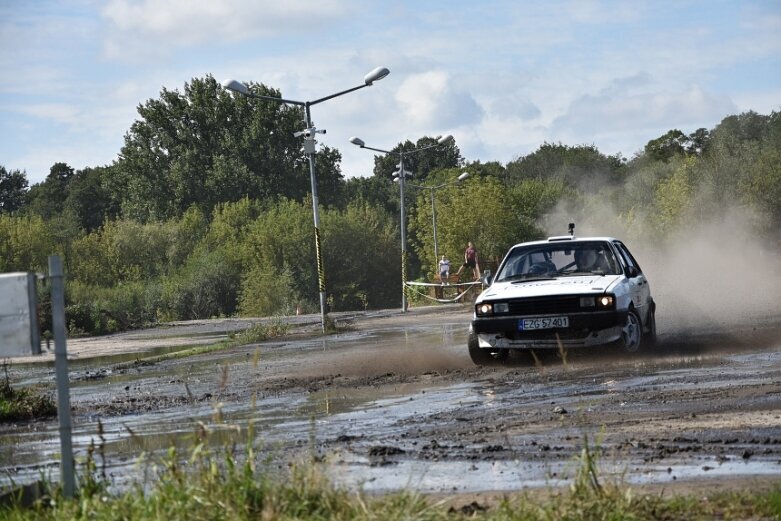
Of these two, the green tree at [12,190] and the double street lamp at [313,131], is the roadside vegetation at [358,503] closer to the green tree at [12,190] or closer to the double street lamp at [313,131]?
the double street lamp at [313,131]

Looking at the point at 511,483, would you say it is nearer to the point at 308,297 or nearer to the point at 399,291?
the point at 308,297

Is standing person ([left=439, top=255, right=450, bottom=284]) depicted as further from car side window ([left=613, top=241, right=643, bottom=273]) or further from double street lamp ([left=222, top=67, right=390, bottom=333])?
car side window ([left=613, top=241, right=643, bottom=273])

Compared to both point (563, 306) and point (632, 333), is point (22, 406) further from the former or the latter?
point (632, 333)

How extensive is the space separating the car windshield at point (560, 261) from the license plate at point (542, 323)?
4.05ft

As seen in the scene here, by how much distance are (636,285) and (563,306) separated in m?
1.77

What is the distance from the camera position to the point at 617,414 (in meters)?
10.4

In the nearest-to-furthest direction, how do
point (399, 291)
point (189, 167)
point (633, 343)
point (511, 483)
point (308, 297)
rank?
1. point (511, 483)
2. point (633, 343)
3. point (308, 297)
4. point (399, 291)
5. point (189, 167)

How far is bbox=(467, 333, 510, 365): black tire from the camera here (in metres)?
16.3

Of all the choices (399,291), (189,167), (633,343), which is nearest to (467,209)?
(399,291)

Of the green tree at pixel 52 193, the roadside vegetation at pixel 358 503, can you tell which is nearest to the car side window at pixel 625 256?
the roadside vegetation at pixel 358 503

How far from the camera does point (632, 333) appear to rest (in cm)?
1620

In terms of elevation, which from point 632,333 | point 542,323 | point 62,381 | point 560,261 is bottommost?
point 632,333

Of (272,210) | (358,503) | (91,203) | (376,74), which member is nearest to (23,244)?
(272,210)

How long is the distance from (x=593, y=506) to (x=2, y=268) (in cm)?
6764
